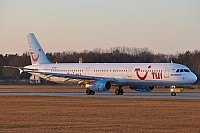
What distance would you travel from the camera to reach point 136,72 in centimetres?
6731

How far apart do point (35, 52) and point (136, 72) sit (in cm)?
1769

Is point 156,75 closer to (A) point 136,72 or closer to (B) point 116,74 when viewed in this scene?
(A) point 136,72

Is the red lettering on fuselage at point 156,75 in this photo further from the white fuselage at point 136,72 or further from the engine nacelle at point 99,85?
the engine nacelle at point 99,85

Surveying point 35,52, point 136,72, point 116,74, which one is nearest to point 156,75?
point 136,72

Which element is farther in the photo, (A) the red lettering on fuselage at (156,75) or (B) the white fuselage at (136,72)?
(A) the red lettering on fuselage at (156,75)

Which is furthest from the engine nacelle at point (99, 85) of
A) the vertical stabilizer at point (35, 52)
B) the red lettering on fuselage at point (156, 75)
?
the vertical stabilizer at point (35, 52)

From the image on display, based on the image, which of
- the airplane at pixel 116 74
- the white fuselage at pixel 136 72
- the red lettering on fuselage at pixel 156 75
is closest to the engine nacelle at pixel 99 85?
the airplane at pixel 116 74

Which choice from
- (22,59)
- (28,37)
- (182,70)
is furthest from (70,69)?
(22,59)

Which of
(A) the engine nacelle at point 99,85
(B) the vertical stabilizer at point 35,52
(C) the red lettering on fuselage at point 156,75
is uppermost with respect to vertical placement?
(B) the vertical stabilizer at point 35,52

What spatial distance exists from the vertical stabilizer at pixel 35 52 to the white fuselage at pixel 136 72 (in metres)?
3.28

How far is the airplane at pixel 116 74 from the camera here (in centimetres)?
6512

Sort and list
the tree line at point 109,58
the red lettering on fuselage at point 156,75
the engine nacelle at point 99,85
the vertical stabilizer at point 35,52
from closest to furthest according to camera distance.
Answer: the red lettering on fuselage at point 156,75, the engine nacelle at point 99,85, the vertical stabilizer at point 35,52, the tree line at point 109,58

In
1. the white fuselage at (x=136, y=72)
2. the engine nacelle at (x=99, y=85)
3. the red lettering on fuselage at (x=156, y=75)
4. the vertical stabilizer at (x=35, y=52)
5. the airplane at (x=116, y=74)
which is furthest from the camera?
the vertical stabilizer at (x=35, y=52)

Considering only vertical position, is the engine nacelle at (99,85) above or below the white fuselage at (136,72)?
below
